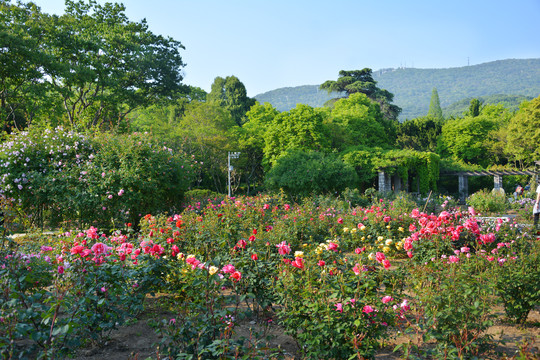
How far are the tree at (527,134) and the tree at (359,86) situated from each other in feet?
41.4

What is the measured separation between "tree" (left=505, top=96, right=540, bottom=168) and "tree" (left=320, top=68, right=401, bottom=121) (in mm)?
12614

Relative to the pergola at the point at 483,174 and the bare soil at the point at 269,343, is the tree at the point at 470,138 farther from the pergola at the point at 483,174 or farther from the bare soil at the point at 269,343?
the bare soil at the point at 269,343

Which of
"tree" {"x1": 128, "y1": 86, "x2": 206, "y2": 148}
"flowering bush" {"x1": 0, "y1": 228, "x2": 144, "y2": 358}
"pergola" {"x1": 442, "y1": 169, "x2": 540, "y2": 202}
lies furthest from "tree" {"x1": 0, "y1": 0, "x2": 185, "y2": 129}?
"pergola" {"x1": 442, "y1": 169, "x2": 540, "y2": 202}

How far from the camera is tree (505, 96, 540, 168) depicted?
23641 millimetres

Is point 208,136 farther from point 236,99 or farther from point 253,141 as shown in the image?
point 236,99

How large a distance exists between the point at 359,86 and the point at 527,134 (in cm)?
1519

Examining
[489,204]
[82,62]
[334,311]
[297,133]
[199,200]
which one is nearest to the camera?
[334,311]

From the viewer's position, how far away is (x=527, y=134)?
79.0ft

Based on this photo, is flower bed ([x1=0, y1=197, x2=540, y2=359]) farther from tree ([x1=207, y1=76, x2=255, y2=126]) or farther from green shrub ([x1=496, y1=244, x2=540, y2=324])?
tree ([x1=207, y1=76, x2=255, y2=126])

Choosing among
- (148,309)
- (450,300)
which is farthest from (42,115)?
(450,300)

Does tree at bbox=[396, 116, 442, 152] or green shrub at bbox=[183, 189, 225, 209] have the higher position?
tree at bbox=[396, 116, 442, 152]

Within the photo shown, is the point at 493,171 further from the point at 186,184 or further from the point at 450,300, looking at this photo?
the point at 450,300

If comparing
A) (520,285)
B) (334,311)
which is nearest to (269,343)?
(334,311)

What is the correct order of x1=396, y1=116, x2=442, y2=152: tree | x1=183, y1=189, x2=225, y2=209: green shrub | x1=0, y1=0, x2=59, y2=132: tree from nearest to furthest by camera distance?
x1=183, y1=189, x2=225, y2=209: green shrub
x1=0, y1=0, x2=59, y2=132: tree
x1=396, y1=116, x2=442, y2=152: tree
